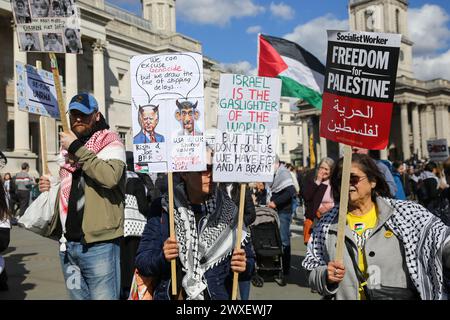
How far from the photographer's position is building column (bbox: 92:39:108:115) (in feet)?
Answer: 95.1

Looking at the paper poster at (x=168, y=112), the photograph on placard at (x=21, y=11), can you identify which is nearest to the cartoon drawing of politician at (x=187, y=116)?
the paper poster at (x=168, y=112)

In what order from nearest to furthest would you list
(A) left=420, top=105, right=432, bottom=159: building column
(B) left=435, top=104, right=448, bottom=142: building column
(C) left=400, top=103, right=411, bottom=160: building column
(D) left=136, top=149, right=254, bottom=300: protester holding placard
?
(D) left=136, top=149, right=254, bottom=300: protester holding placard < (C) left=400, top=103, right=411, bottom=160: building column < (B) left=435, top=104, right=448, bottom=142: building column < (A) left=420, top=105, right=432, bottom=159: building column

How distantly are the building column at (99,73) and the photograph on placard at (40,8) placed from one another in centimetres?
2571

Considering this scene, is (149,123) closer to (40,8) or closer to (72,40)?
(72,40)

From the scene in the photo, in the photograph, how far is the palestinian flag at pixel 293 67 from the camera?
21.7 ft

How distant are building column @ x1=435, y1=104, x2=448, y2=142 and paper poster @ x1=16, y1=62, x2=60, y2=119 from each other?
66.5 metres

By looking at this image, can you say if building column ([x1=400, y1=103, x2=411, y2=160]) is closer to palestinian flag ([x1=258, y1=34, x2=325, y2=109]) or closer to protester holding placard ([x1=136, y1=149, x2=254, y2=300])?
palestinian flag ([x1=258, y1=34, x2=325, y2=109])

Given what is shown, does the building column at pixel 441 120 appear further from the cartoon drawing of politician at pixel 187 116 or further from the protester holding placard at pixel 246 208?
the cartoon drawing of politician at pixel 187 116

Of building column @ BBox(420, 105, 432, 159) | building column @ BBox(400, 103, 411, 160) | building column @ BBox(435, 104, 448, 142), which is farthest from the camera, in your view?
building column @ BBox(420, 105, 432, 159)

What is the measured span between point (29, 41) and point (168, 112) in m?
1.65

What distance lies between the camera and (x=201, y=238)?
3041 mm

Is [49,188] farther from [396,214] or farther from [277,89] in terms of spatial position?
[396,214]

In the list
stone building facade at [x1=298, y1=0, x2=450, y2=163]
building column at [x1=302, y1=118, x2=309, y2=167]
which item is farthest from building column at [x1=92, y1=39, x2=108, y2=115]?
building column at [x1=302, y1=118, x2=309, y2=167]

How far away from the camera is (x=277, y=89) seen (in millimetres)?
3600
